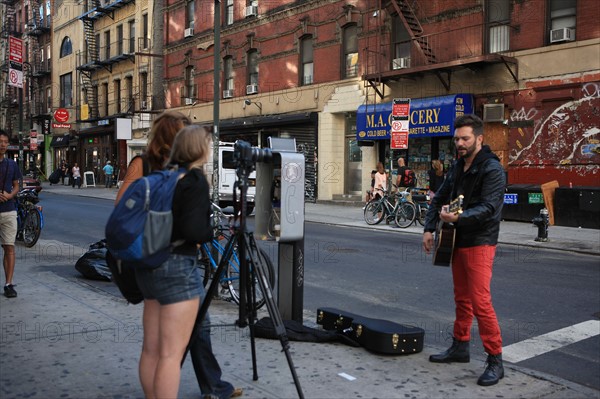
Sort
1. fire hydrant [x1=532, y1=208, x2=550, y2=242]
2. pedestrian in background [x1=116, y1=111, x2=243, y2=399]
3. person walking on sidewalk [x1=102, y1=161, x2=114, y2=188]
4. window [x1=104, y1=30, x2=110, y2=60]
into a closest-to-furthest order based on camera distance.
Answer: pedestrian in background [x1=116, y1=111, x2=243, y2=399], fire hydrant [x1=532, y1=208, x2=550, y2=242], person walking on sidewalk [x1=102, y1=161, x2=114, y2=188], window [x1=104, y1=30, x2=110, y2=60]

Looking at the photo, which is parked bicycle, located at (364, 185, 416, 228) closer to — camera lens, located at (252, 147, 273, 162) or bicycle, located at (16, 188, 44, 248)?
bicycle, located at (16, 188, 44, 248)

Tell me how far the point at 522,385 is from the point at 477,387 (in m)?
0.34

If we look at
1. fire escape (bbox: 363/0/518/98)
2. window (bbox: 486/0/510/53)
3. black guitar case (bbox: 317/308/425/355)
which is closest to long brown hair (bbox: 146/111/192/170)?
black guitar case (bbox: 317/308/425/355)

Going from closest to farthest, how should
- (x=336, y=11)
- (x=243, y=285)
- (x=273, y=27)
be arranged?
(x=243, y=285) < (x=336, y=11) < (x=273, y=27)

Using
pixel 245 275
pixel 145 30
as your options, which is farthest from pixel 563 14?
pixel 145 30

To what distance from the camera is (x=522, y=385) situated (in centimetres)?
434

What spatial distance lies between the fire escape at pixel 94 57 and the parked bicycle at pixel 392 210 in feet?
88.8

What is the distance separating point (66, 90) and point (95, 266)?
46.7 m

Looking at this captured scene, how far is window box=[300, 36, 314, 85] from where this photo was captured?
26.4 metres

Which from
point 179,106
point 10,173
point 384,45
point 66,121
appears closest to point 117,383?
point 10,173

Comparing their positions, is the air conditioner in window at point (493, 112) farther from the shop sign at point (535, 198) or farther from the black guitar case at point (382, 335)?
the black guitar case at point (382, 335)

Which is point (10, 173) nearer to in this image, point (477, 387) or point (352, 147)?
point (477, 387)

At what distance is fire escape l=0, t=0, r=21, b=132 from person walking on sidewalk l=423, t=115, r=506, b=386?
59809 millimetres

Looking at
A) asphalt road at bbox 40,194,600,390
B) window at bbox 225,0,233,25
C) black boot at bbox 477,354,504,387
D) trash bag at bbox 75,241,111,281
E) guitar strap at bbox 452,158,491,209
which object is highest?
window at bbox 225,0,233,25
